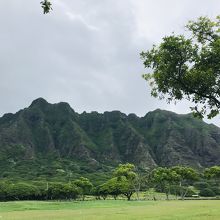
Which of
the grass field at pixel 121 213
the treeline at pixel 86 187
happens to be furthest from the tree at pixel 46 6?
the treeline at pixel 86 187

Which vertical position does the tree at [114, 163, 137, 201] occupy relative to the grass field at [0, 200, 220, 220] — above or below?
above

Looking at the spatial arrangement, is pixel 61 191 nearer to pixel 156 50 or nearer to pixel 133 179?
pixel 133 179

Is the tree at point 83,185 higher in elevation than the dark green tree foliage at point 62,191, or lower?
higher

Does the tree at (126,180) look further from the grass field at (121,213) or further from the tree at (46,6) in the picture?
the tree at (46,6)

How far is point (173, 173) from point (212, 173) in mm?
20539

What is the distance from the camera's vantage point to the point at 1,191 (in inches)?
6481

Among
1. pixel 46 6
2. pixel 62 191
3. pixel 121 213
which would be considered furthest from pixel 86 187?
pixel 46 6

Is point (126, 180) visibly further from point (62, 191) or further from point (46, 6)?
point (46, 6)

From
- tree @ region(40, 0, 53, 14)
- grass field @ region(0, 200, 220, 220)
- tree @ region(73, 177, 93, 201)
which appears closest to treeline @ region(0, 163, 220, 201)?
tree @ region(73, 177, 93, 201)

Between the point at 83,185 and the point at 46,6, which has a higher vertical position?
the point at 83,185

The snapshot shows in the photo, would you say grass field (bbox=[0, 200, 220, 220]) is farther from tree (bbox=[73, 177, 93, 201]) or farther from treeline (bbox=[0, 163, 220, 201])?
tree (bbox=[73, 177, 93, 201])

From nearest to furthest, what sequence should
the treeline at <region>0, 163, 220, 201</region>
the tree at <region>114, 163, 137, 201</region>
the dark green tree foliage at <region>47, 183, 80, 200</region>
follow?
the treeline at <region>0, 163, 220, 201</region> → the dark green tree foliage at <region>47, 183, 80, 200</region> → the tree at <region>114, 163, 137, 201</region>

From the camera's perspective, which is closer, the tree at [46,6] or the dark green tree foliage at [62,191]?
the tree at [46,6]

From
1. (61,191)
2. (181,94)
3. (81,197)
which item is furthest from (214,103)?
(81,197)
